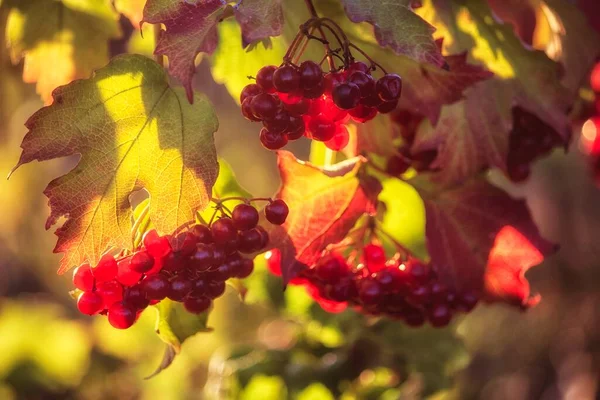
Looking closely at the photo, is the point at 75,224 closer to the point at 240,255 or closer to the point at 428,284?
the point at 240,255

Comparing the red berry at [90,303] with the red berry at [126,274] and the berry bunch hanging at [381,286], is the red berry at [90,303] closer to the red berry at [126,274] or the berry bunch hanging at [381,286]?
the red berry at [126,274]

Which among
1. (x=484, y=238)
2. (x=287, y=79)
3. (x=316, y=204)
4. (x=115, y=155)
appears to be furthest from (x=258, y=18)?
(x=484, y=238)

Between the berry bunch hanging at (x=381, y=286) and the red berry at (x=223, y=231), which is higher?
the red berry at (x=223, y=231)

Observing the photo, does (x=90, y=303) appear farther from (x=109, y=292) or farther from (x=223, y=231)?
(x=223, y=231)

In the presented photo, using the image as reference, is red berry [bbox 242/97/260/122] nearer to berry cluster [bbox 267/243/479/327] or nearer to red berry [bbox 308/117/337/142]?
red berry [bbox 308/117/337/142]

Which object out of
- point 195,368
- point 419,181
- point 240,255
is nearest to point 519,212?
point 419,181

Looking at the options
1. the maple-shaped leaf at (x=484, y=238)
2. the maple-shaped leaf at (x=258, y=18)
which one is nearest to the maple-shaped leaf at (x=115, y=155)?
the maple-shaped leaf at (x=258, y=18)

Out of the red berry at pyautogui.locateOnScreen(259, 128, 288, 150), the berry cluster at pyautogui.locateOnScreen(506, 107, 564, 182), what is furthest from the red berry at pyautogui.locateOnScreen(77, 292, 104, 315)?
the berry cluster at pyautogui.locateOnScreen(506, 107, 564, 182)
